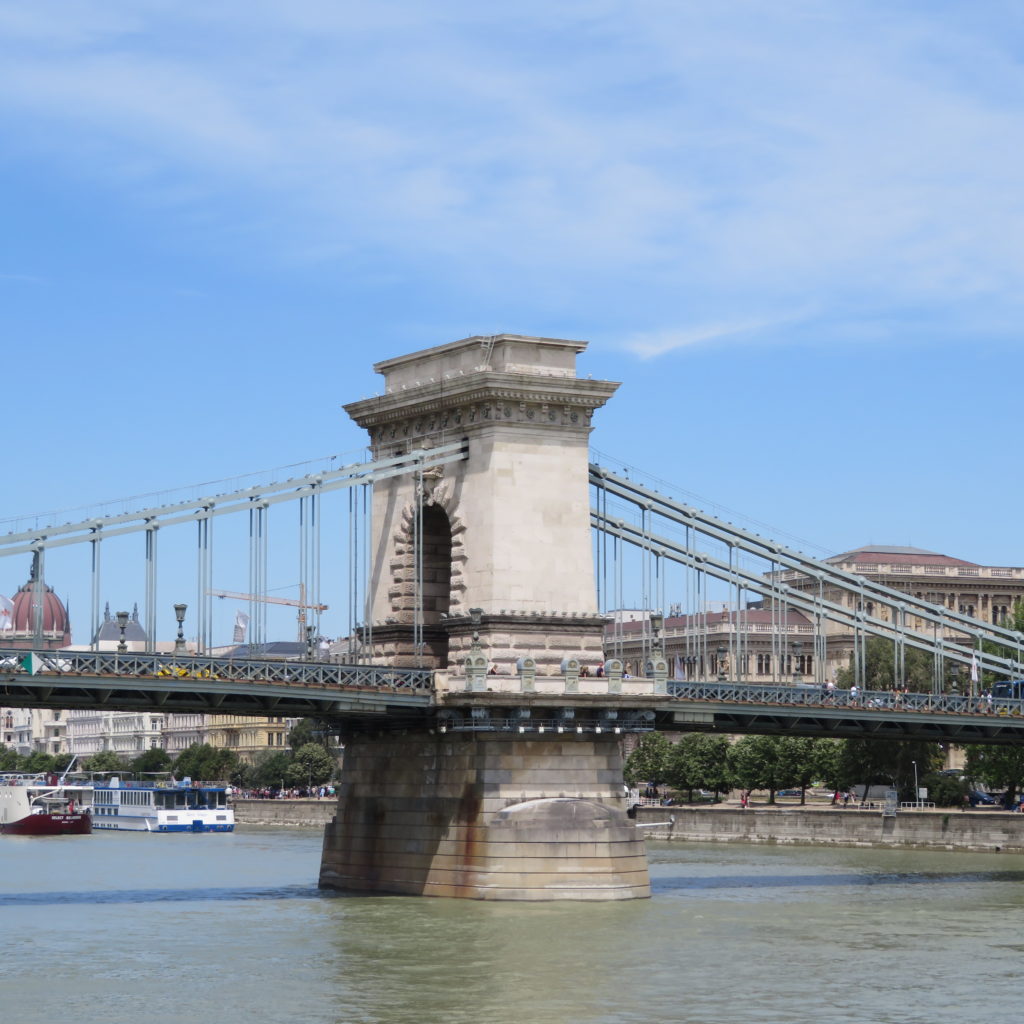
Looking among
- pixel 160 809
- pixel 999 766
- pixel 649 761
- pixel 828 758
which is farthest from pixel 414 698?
pixel 160 809

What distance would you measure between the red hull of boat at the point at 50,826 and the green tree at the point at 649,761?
118ft

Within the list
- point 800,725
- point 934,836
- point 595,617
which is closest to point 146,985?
point 595,617

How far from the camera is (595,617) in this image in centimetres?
6762

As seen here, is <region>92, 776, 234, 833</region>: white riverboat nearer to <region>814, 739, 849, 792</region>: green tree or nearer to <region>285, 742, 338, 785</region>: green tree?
<region>285, 742, 338, 785</region>: green tree

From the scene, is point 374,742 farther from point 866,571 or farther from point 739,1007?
point 866,571

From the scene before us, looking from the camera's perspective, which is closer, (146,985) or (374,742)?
(146,985)

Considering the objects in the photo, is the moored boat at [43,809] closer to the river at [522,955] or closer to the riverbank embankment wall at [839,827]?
the riverbank embankment wall at [839,827]

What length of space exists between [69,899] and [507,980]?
27517mm

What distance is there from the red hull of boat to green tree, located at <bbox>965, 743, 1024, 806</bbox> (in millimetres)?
61352

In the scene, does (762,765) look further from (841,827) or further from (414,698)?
(414,698)

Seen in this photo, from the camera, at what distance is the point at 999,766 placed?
11369cm

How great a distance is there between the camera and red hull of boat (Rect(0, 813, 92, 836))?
483 ft

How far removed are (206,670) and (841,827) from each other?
58.3m

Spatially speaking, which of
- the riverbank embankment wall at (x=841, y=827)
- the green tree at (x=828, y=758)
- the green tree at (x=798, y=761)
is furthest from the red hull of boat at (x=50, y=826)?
the green tree at (x=828, y=758)
